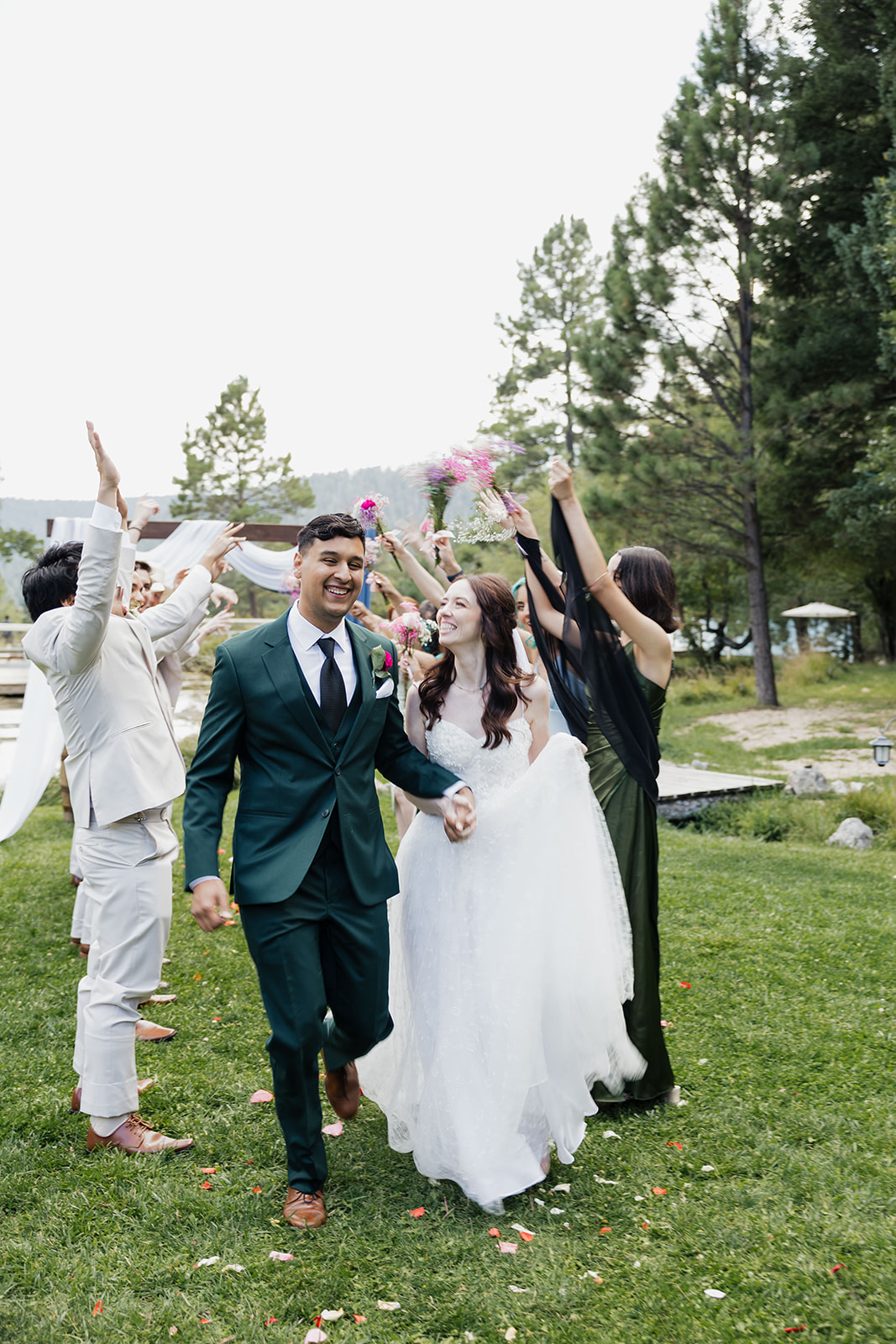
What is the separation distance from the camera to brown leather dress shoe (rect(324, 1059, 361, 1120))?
12.0 feet

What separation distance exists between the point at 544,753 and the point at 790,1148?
1.76 metres

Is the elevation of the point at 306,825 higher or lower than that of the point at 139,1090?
higher

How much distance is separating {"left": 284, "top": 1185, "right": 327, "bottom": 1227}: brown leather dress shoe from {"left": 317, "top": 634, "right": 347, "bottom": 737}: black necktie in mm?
1531

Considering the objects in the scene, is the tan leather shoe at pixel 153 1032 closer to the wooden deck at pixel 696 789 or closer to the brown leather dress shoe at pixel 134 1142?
the brown leather dress shoe at pixel 134 1142

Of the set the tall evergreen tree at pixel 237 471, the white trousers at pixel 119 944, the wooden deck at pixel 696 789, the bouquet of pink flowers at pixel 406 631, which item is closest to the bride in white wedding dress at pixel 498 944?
the bouquet of pink flowers at pixel 406 631

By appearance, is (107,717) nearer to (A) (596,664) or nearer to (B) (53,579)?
(B) (53,579)

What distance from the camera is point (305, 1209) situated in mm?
3113

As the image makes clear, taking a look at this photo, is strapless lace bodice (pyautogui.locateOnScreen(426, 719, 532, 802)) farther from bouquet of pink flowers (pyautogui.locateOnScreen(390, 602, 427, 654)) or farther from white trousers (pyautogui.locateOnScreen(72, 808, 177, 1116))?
white trousers (pyautogui.locateOnScreen(72, 808, 177, 1116))

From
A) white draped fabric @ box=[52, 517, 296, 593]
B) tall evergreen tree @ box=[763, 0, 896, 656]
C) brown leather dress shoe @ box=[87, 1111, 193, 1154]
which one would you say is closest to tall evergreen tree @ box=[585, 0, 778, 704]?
tall evergreen tree @ box=[763, 0, 896, 656]

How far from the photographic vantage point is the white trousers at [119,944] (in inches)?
141

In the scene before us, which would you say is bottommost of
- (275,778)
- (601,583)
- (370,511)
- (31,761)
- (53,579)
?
(31,761)

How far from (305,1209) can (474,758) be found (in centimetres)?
164

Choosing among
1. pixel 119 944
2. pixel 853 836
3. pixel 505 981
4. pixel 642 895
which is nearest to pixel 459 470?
pixel 642 895

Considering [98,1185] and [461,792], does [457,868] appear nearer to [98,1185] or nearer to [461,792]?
[461,792]
